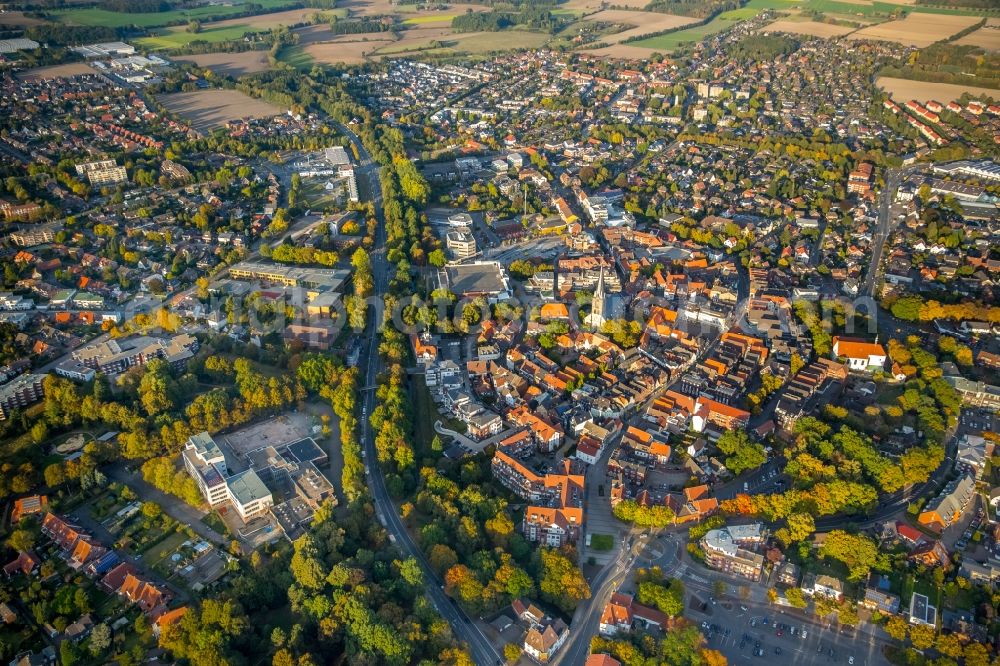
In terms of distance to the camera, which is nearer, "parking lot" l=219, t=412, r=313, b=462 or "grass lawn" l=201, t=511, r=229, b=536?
"grass lawn" l=201, t=511, r=229, b=536

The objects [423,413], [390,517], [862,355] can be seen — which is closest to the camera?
[390,517]

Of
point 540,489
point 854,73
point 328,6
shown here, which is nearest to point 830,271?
point 540,489

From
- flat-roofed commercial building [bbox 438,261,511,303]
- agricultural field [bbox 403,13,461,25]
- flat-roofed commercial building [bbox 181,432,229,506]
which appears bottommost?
flat-roofed commercial building [bbox 181,432,229,506]

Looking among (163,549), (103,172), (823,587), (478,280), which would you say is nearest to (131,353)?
(163,549)

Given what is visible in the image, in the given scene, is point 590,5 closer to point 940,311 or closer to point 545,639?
point 940,311

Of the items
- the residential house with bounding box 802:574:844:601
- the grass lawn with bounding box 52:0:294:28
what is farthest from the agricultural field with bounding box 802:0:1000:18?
the residential house with bounding box 802:574:844:601

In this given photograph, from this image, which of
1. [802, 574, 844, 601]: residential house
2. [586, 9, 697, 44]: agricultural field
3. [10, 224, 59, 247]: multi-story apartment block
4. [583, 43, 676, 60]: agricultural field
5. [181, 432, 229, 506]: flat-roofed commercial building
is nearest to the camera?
[802, 574, 844, 601]: residential house

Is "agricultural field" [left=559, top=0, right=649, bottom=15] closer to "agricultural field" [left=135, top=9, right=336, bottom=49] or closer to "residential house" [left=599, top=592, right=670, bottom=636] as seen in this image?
"agricultural field" [left=135, top=9, right=336, bottom=49]

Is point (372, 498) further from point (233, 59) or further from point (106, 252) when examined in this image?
point (233, 59)
